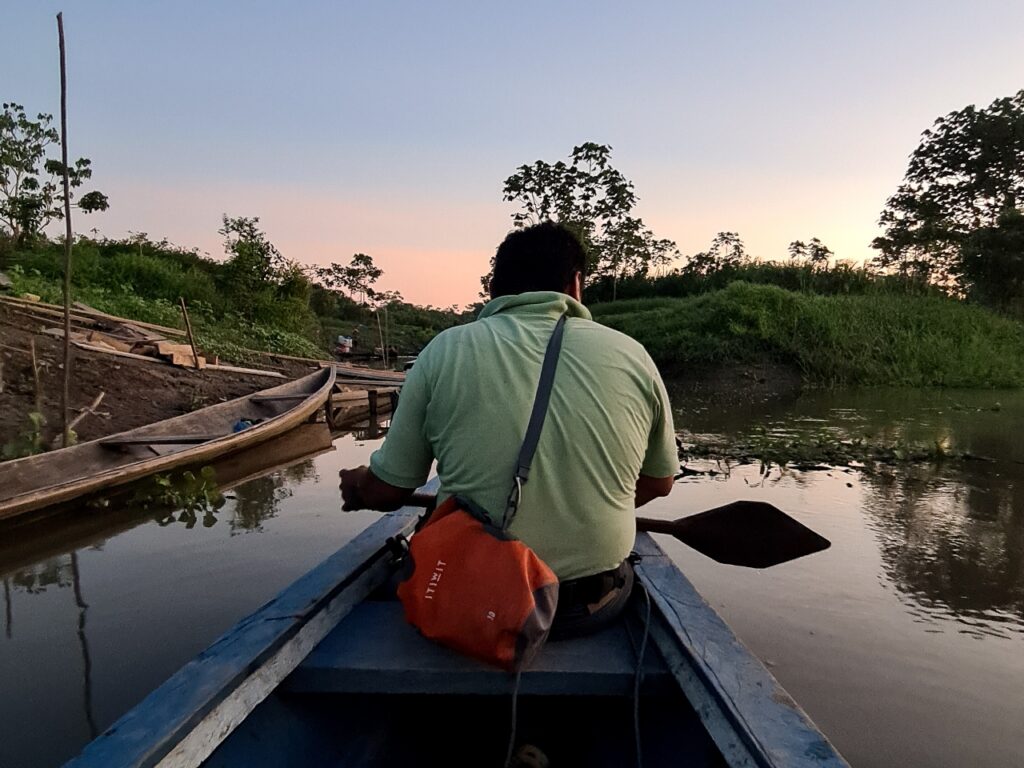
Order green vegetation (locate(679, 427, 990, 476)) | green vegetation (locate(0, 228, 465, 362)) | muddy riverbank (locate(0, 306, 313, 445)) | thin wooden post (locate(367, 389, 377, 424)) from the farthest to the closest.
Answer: green vegetation (locate(0, 228, 465, 362)) → thin wooden post (locate(367, 389, 377, 424)) → muddy riverbank (locate(0, 306, 313, 445)) → green vegetation (locate(679, 427, 990, 476))

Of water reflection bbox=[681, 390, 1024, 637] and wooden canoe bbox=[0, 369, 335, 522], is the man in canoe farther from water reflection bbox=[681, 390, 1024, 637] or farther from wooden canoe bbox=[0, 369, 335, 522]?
wooden canoe bbox=[0, 369, 335, 522]

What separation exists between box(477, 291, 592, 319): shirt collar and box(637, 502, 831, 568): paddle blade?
1.24 metres

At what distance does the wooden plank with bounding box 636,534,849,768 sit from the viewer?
1.41 m

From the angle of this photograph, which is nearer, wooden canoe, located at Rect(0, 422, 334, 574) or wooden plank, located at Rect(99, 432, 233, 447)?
wooden canoe, located at Rect(0, 422, 334, 574)

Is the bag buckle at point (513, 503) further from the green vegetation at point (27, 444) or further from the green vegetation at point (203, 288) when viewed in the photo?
the green vegetation at point (203, 288)

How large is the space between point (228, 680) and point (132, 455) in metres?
5.42

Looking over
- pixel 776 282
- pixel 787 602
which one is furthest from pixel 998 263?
pixel 787 602

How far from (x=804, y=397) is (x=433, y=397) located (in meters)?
13.8

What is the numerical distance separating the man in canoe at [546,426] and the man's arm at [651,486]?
146 mm

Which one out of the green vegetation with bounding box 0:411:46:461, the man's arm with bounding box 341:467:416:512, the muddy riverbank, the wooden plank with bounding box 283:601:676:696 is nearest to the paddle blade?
the wooden plank with bounding box 283:601:676:696

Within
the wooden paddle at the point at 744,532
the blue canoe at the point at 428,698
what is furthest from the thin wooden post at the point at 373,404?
the blue canoe at the point at 428,698

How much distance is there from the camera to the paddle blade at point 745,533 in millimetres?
2869

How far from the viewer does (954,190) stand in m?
26.6

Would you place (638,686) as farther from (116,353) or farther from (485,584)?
(116,353)
